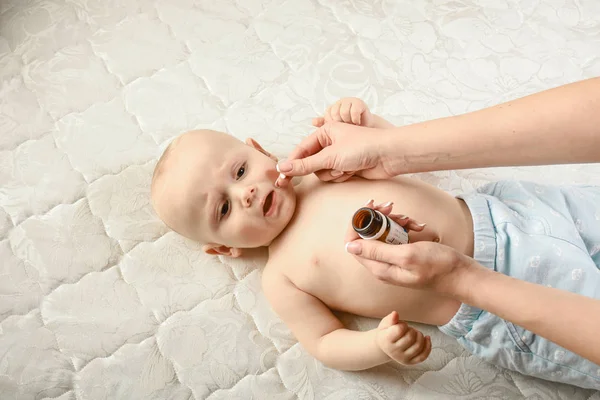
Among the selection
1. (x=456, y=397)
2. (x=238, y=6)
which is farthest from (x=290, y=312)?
(x=238, y=6)

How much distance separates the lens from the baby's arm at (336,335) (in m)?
1.05

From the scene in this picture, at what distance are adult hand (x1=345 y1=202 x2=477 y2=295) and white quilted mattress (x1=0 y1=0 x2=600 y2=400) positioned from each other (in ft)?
1.24

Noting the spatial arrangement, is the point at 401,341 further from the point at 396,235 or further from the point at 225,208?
the point at 225,208

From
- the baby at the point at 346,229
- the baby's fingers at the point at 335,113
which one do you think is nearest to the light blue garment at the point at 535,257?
the baby at the point at 346,229

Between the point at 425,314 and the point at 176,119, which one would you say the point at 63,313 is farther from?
the point at 425,314

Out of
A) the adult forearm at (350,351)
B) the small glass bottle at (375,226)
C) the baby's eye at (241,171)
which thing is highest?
the small glass bottle at (375,226)

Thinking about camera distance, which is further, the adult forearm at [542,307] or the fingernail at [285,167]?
the fingernail at [285,167]

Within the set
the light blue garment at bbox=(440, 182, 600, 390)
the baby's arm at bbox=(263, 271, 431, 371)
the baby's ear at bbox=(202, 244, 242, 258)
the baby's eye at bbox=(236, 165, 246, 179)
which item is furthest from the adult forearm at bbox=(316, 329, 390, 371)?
the baby's eye at bbox=(236, 165, 246, 179)

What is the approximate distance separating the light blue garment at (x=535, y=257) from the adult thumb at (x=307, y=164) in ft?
1.13

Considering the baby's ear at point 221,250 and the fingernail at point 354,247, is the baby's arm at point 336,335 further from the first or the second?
the fingernail at point 354,247

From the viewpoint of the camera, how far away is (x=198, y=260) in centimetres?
133

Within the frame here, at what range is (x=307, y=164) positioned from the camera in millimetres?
1202

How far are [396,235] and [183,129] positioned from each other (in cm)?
76

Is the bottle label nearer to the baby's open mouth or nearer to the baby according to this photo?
the baby
